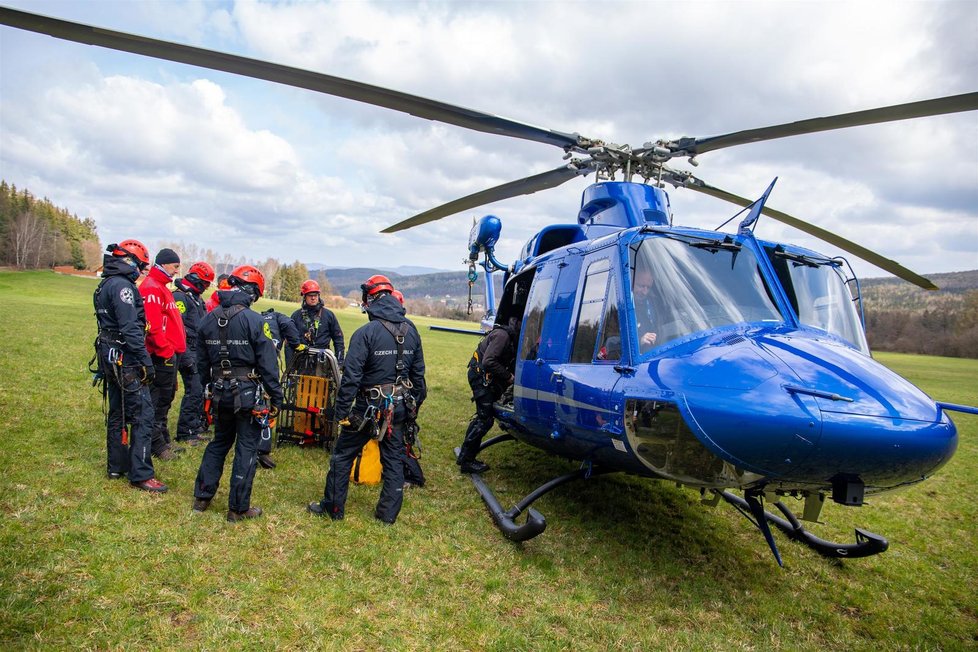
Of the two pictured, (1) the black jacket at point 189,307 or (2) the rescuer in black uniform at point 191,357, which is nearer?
(2) the rescuer in black uniform at point 191,357

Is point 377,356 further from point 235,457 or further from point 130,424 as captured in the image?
point 130,424

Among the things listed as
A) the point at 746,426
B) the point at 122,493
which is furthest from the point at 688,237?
the point at 122,493

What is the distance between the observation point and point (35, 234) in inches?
2655

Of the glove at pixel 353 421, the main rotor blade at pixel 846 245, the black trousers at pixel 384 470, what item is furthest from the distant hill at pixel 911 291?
the glove at pixel 353 421

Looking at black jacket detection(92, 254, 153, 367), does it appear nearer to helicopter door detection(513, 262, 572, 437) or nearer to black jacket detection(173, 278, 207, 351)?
black jacket detection(173, 278, 207, 351)

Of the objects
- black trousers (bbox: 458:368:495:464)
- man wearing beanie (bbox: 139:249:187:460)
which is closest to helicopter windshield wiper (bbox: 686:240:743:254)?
black trousers (bbox: 458:368:495:464)

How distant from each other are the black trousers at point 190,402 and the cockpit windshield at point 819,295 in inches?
276

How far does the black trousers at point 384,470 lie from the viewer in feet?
17.4

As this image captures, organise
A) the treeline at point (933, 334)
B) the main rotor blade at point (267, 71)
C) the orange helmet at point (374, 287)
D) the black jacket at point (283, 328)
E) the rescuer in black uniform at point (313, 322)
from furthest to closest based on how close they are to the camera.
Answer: the treeline at point (933, 334) < the rescuer in black uniform at point (313, 322) < the black jacket at point (283, 328) < the orange helmet at point (374, 287) < the main rotor blade at point (267, 71)

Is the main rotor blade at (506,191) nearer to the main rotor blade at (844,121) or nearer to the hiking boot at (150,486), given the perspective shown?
the main rotor blade at (844,121)

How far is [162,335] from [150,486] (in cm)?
166

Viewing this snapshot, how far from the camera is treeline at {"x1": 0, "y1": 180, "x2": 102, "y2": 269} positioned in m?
65.6

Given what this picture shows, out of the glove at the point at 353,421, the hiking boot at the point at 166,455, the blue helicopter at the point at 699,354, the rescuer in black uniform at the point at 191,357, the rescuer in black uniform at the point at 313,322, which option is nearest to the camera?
the blue helicopter at the point at 699,354

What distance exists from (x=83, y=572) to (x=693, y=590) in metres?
4.58
